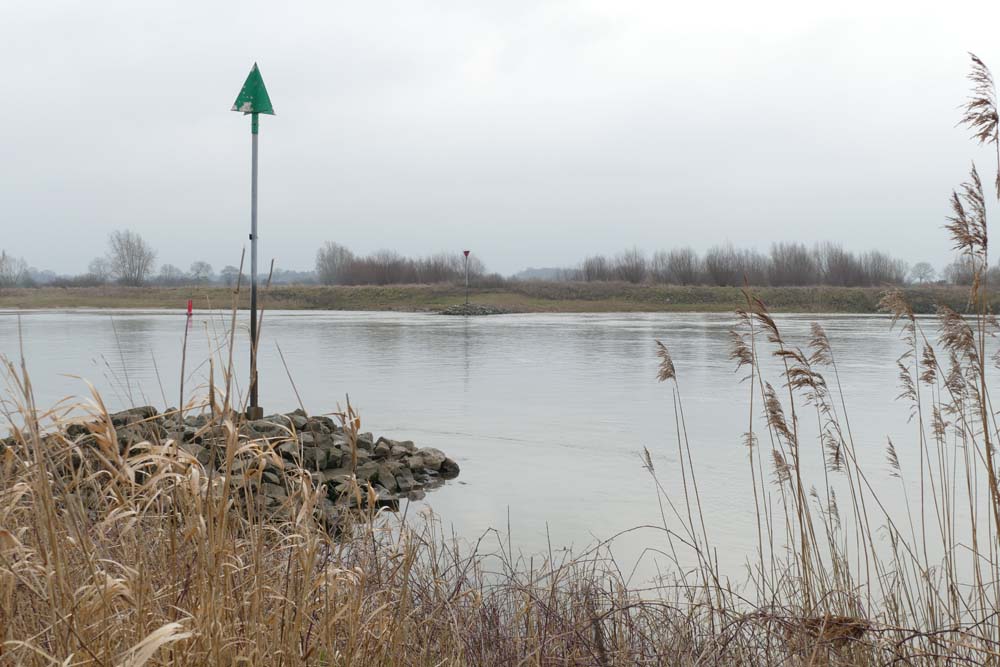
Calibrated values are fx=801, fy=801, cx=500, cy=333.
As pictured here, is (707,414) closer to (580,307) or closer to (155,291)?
(580,307)

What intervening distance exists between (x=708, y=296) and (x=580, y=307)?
9.42 meters

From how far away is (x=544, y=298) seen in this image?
5344cm

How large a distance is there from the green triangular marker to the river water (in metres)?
2.50

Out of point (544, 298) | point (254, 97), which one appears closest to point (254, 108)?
point (254, 97)

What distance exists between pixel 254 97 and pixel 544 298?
147ft

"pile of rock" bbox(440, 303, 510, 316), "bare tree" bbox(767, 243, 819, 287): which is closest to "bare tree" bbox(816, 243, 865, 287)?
"bare tree" bbox(767, 243, 819, 287)

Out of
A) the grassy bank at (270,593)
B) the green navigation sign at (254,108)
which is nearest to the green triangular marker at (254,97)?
the green navigation sign at (254,108)

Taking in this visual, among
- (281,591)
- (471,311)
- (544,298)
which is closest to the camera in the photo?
(281,591)

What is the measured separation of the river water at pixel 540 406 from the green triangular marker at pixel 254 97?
98.5 inches

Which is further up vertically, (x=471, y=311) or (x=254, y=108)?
(x=254, y=108)

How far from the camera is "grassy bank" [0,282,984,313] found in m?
50.5

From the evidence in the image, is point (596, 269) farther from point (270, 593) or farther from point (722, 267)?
Result: point (270, 593)

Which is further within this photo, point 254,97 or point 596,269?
point 596,269

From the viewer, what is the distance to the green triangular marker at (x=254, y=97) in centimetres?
897
